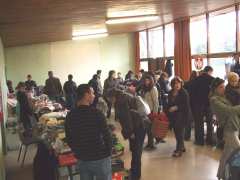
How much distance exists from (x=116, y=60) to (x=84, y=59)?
141 cm

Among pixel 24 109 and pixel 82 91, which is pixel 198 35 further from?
pixel 82 91

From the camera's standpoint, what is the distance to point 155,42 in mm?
14391

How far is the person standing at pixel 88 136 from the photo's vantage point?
3.28 metres

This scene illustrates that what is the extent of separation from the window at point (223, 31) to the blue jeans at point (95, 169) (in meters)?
6.60

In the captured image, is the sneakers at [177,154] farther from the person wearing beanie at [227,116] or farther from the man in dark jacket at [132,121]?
the person wearing beanie at [227,116]

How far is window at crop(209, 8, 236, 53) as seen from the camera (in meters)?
9.07

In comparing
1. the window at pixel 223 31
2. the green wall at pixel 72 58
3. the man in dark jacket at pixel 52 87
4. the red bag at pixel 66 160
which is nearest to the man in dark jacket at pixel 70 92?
the man in dark jacket at pixel 52 87

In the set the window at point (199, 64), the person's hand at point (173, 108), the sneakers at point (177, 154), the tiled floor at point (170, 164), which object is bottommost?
the tiled floor at point (170, 164)

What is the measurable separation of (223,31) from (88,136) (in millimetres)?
7277

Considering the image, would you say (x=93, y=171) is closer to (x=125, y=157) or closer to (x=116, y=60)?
(x=125, y=157)

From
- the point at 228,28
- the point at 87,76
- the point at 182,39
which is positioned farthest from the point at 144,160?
the point at 87,76

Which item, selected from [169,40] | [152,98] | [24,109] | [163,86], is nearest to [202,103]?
[152,98]

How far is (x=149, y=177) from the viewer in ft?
17.5

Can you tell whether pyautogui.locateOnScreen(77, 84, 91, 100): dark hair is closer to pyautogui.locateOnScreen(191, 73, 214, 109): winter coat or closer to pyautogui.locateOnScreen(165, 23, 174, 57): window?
pyautogui.locateOnScreen(191, 73, 214, 109): winter coat
